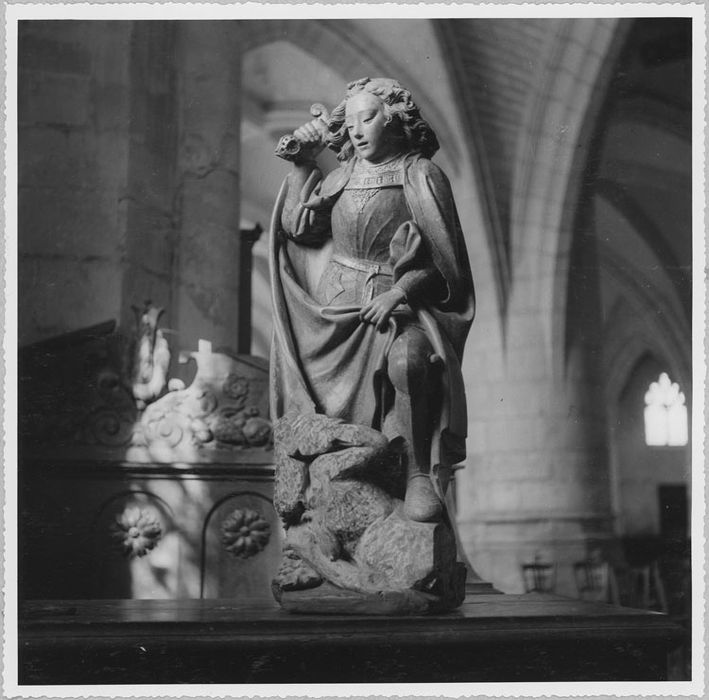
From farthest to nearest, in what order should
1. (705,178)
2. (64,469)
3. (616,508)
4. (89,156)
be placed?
(616,508)
(89,156)
(64,469)
(705,178)

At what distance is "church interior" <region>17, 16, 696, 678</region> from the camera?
7211 mm

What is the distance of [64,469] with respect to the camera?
7.04 metres

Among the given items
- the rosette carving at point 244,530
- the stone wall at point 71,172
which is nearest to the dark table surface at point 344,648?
the rosette carving at point 244,530

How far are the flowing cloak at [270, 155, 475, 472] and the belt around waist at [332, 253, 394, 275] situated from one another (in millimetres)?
66

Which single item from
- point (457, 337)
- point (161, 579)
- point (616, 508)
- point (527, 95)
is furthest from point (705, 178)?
point (616, 508)

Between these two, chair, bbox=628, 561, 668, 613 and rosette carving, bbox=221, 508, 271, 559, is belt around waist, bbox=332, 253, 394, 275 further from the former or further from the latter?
chair, bbox=628, 561, 668, 613

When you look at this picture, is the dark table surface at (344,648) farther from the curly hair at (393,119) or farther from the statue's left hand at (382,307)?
the curly hair at (393,119)

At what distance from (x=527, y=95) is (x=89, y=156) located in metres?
4.91

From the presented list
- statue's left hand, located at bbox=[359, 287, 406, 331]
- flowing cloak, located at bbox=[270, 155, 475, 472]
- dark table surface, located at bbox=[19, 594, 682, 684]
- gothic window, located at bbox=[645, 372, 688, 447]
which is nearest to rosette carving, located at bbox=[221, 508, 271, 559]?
flowing cloak, located at bbox=[270, 155, 475, 472]

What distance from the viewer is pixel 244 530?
23.7 feet

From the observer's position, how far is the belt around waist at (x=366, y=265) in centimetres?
447

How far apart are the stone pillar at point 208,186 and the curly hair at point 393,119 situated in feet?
12.1

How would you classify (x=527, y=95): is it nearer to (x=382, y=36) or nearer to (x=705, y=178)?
(x=382, y=36)

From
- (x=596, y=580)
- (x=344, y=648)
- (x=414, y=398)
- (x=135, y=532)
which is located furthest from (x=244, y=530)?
(x=596, y=580)
